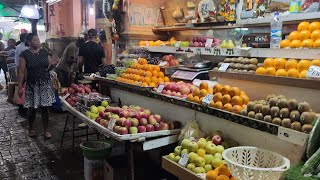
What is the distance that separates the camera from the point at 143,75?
15.2 feet

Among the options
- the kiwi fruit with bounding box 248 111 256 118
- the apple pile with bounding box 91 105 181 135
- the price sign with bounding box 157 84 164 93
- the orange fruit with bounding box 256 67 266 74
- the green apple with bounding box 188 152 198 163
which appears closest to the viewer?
the kiwi fruit with bounding box 248 111 256 118

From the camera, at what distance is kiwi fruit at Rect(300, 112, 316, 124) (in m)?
2.29

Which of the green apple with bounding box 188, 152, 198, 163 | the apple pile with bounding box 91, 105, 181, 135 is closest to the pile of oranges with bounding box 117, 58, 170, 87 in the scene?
the apple pile with bounding box 91, 105, 181, 135

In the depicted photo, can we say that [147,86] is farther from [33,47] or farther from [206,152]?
[33,47]

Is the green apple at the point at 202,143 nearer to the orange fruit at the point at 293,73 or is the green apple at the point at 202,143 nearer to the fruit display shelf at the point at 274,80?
the fruit display shelf at the point at 274,80

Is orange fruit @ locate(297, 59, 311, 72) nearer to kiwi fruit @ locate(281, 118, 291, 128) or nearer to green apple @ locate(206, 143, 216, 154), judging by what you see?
kiwi fruit @ locate(281, 118, 291, 128)

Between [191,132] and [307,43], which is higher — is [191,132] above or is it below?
below

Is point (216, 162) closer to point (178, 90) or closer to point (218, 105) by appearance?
point (218, 105)

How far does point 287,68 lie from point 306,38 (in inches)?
16.8

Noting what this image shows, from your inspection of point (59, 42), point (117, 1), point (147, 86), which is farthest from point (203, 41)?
point (59, 42)

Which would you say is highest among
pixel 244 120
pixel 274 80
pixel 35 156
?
pixel 274 80

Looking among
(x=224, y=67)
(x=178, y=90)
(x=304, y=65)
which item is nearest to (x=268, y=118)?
Result: (x=304, y=65)

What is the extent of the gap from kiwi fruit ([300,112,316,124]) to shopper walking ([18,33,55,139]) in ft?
16.3

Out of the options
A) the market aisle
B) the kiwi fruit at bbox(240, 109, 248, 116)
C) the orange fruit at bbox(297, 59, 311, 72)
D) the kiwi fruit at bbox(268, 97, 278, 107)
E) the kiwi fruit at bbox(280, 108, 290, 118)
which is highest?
the orange fruit at bbox(297, 59, 311, 72)
